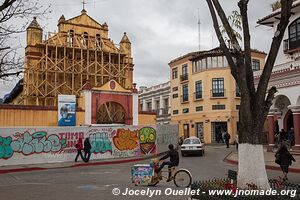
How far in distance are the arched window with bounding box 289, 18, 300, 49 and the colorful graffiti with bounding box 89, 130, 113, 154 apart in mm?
15302

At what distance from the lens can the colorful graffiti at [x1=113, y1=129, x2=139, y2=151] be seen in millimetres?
26062

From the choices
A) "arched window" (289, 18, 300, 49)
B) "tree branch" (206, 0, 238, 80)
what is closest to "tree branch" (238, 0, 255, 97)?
"tree branch" (206, 0, 238, 80)

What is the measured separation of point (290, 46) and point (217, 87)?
19806mm

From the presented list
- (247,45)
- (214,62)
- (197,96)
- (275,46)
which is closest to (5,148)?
(247,45)

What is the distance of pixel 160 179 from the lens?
40.6 feet

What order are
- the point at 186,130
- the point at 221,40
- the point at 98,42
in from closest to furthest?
the point at 221,40, the point at 98,42, the point at 186,130

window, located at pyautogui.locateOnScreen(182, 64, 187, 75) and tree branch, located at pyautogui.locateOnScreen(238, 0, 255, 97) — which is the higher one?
window, located at pyautogui.locateOnScreen(182, 64, 187, 75)

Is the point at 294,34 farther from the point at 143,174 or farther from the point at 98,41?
the point at 98,41

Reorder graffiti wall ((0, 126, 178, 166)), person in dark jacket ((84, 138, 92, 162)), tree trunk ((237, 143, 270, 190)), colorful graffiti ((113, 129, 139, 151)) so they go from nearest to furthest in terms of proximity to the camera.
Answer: tree trunk ((237, 143, 270, 190)), graffiti wall ((0, 126, 178, 166)), person in dark jacket ((84, 138, 92, 162)), colorful graffiti ((113, 129, 139, 151))

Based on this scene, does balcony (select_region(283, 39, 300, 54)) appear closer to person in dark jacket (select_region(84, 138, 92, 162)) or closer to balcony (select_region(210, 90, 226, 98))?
person in dark jacket (select_region(84, 138, 92, 162))

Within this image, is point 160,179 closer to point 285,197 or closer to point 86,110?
point 285,197

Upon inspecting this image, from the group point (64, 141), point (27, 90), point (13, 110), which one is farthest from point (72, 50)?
point (64, 141)

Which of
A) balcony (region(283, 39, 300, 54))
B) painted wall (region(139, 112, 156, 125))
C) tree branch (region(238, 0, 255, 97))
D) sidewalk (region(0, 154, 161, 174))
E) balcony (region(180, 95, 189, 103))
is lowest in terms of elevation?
sidewalk (region(0, 154, 161, 174))

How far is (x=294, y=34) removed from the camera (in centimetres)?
2730
